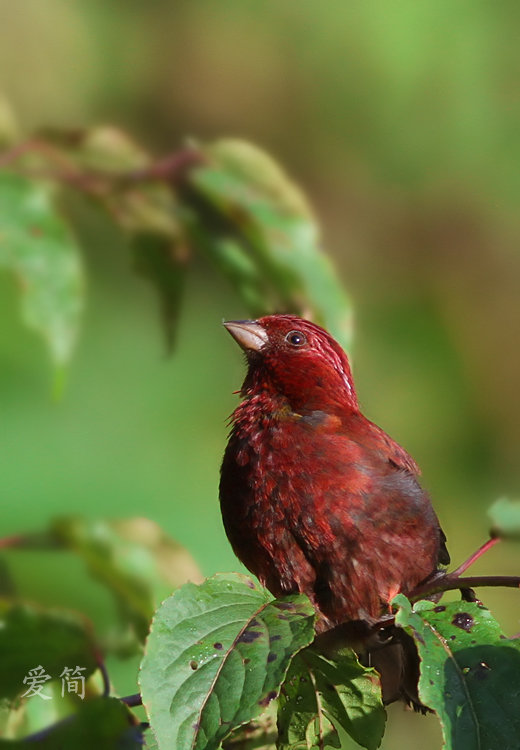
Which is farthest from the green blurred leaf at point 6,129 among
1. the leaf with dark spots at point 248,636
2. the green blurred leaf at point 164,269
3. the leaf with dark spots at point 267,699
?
the leaf with dark spots at point 267,699

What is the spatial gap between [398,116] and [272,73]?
0.59 meters

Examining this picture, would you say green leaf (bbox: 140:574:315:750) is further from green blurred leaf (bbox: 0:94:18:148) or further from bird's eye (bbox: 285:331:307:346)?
green blurred leaf (bbox: 0:94:18:148)

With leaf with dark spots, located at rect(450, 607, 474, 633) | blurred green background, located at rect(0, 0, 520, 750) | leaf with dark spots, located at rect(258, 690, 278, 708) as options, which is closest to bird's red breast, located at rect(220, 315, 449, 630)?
leaf with dark spots, located at rect(450, 607, 474, 633)

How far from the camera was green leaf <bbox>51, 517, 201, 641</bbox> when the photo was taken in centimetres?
206

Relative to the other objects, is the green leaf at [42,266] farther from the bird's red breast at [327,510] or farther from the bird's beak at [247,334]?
the bird's beak at [247,334]

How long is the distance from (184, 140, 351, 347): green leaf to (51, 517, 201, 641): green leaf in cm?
57

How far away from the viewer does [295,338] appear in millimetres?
2676

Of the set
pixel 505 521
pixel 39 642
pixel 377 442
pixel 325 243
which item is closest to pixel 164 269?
pixel 377 442

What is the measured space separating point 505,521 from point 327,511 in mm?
418

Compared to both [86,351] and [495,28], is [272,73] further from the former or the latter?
[86,351]

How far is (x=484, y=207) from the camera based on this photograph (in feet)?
16.5

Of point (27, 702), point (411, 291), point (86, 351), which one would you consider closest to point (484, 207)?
point (411, 291)

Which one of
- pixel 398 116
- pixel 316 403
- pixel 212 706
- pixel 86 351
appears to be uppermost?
pixel 398 116

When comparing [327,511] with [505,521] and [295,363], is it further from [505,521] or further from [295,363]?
[295,363]
